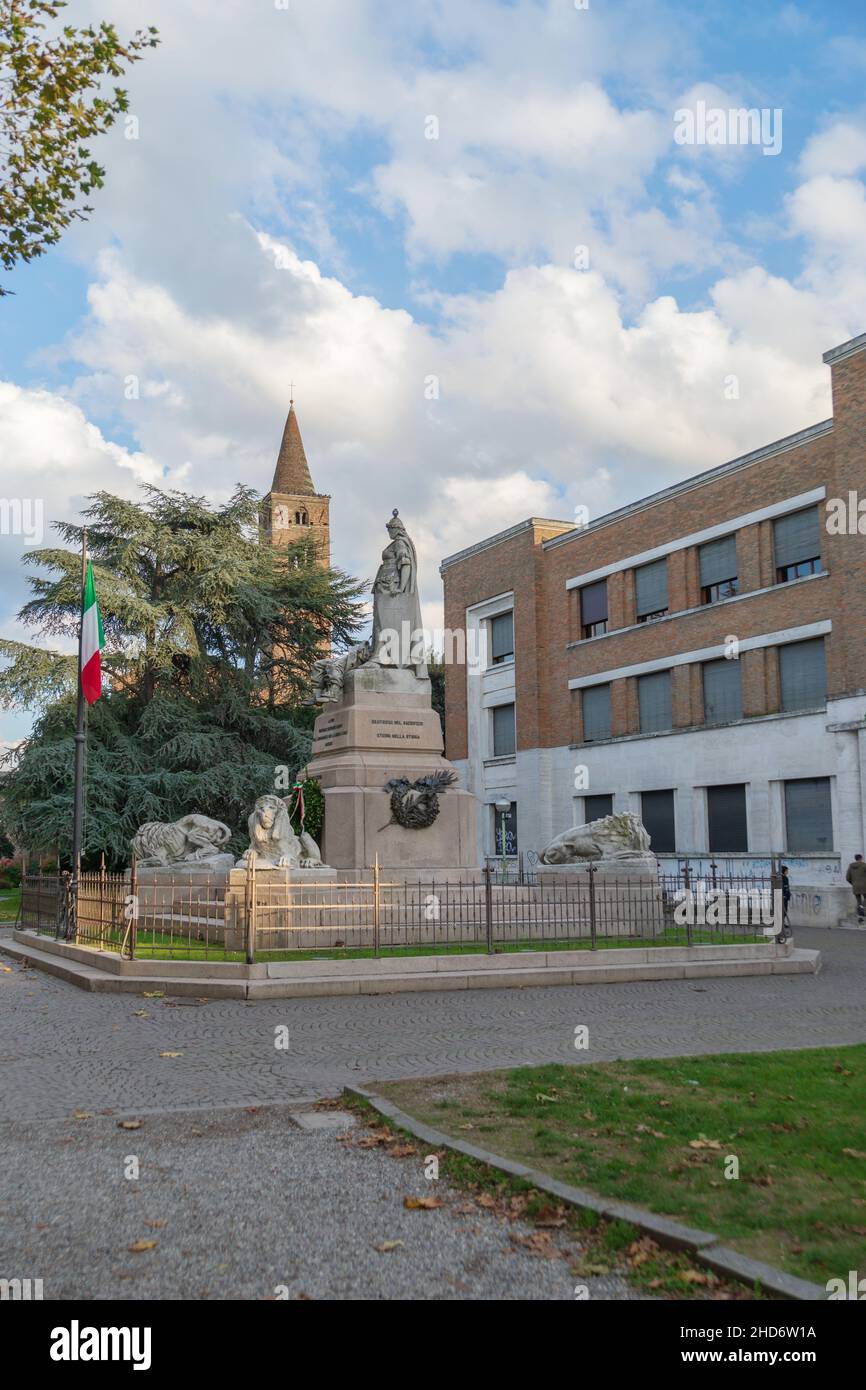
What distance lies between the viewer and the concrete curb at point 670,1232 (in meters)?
3.94

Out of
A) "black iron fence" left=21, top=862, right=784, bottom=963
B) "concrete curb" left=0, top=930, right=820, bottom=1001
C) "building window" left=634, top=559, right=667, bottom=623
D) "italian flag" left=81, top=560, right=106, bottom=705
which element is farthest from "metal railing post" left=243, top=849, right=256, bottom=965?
"building window" left=634, top=559, right=667, bottom=623

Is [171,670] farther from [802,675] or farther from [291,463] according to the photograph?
[291,463]

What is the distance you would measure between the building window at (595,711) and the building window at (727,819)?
598cm

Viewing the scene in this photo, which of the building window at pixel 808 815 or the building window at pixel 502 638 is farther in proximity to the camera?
the building window at pixel 502 638

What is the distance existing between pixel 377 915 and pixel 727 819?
21.7m

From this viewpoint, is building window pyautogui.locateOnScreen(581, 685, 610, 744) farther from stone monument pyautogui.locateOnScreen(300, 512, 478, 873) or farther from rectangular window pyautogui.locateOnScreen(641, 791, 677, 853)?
stone monument pyautogui.locateOnScreen(300, 512, 478, 873)

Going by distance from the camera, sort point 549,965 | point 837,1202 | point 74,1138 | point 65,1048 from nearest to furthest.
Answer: point 837,1202 → point 74,1138 → point 65,1048 → point 549,965

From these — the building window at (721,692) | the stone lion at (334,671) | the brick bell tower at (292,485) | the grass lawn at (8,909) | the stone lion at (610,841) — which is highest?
the brick bell tower at (292,485)

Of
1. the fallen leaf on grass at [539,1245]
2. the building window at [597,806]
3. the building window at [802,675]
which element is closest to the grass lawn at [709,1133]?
the fallen leaf on grass at [539,1245]

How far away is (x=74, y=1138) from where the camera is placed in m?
6.40

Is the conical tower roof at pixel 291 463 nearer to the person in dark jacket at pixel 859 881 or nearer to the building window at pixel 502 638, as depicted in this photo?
the building window at pixel 502 638
